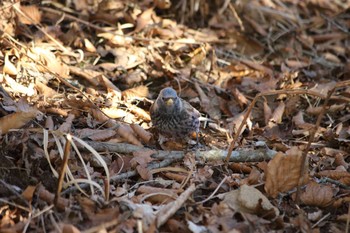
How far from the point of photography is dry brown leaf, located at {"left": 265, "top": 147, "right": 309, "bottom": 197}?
11.5 feet

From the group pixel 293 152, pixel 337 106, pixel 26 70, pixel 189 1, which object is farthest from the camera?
pixel 189 1

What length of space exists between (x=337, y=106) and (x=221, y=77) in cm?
139

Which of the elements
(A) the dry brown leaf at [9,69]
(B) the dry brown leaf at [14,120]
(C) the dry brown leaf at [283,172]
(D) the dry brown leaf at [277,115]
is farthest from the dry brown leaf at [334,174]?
(A) the dry brown leaf at [9,69]

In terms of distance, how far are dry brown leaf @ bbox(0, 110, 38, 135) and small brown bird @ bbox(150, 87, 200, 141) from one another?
4.81 ft

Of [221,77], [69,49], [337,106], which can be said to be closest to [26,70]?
[69,49]

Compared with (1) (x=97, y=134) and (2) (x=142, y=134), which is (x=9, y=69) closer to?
(1) (x=97, y=134)

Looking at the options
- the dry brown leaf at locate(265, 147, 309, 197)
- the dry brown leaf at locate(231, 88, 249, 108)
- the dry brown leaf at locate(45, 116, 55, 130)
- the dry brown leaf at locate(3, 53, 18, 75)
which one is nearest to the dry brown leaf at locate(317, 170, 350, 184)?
the dry brown leaf at locate(265, 147, 309, 197)

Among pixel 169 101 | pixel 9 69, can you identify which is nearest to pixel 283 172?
pixel 169 101

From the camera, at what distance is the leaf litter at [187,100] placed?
3264mm

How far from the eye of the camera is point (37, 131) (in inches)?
141

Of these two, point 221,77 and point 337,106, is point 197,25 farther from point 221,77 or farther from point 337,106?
point 337,106

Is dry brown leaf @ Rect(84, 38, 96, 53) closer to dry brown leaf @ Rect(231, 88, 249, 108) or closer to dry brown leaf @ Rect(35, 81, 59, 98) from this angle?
dry brown leaf @ Rect(35, 81, 59, 98)

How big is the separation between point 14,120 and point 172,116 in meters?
1.67

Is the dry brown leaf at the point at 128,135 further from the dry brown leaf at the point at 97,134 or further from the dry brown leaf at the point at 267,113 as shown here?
the dry brown leaf at the point at 267,113
